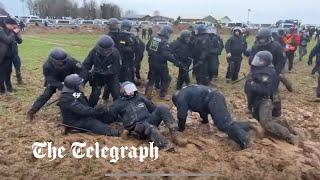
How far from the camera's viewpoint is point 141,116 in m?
8.12

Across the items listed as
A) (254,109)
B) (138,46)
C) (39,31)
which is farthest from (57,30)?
(254,109)

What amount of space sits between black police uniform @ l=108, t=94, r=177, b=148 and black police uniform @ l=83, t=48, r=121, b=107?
1.41 m

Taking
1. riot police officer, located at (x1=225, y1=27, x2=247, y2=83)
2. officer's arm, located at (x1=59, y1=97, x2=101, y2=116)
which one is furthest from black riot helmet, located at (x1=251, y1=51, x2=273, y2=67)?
riot police officer, located at (x1=225, y1=27, x2=247, y2=83)

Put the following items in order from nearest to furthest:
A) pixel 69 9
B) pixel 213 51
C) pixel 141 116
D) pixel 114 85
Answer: pixel 141 116 < pixel 114 85 < pixel 213 51 < pixel 69 9

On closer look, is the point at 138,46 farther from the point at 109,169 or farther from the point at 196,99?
the point at 109,169

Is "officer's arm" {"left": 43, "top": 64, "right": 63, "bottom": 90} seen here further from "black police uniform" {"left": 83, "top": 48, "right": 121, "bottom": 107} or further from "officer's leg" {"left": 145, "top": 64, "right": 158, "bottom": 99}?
"officer's leg" {"left": 145, "top": 64, "right": 158, "bottom": 99}

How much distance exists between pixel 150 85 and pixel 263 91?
12.0ft

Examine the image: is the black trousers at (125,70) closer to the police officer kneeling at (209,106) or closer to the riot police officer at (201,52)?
the riot police officer at (201,52)

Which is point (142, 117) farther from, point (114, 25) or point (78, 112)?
point (114, 25)

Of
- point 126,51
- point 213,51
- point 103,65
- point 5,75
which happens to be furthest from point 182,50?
point 5,75

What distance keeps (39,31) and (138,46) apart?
1353 inches

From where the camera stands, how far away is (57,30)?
4538 centimetres

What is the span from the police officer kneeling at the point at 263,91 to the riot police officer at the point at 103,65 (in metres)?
2.74

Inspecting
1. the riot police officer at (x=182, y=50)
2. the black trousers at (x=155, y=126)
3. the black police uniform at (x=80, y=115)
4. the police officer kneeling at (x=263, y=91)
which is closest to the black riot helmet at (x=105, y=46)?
the black police uniform at (x=80, y=115)
